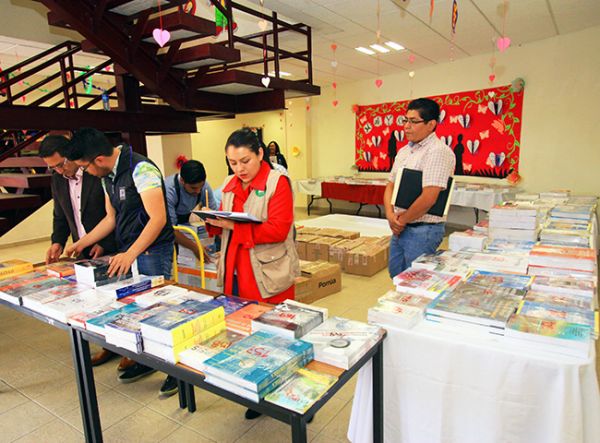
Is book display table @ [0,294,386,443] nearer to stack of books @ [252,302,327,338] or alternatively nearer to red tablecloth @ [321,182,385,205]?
stack of books @ [252,302,327,338]

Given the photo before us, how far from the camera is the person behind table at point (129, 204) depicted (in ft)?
6.35

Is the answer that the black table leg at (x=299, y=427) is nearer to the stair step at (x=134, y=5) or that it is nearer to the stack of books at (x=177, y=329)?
the stack of books at (x=177, y=329)

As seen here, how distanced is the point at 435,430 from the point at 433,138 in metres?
1.49

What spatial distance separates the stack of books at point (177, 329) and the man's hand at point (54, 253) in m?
1.56

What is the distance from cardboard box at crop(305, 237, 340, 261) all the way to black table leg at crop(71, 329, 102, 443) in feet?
11.2

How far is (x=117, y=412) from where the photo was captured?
2.17m

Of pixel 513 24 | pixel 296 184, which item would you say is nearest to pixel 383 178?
pixel 296 184

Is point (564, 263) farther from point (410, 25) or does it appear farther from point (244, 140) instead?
point (410, 25)

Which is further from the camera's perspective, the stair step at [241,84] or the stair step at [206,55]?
the stair step at [241,84]

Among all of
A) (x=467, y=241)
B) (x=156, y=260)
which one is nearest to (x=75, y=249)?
(x=156, y=260)

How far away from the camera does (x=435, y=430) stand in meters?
1.37

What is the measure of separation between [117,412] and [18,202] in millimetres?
2279

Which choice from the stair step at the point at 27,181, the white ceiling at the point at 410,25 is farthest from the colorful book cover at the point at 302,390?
the white ceiling at the point at 410,25

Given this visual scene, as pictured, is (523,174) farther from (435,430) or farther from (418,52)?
(435,430)
